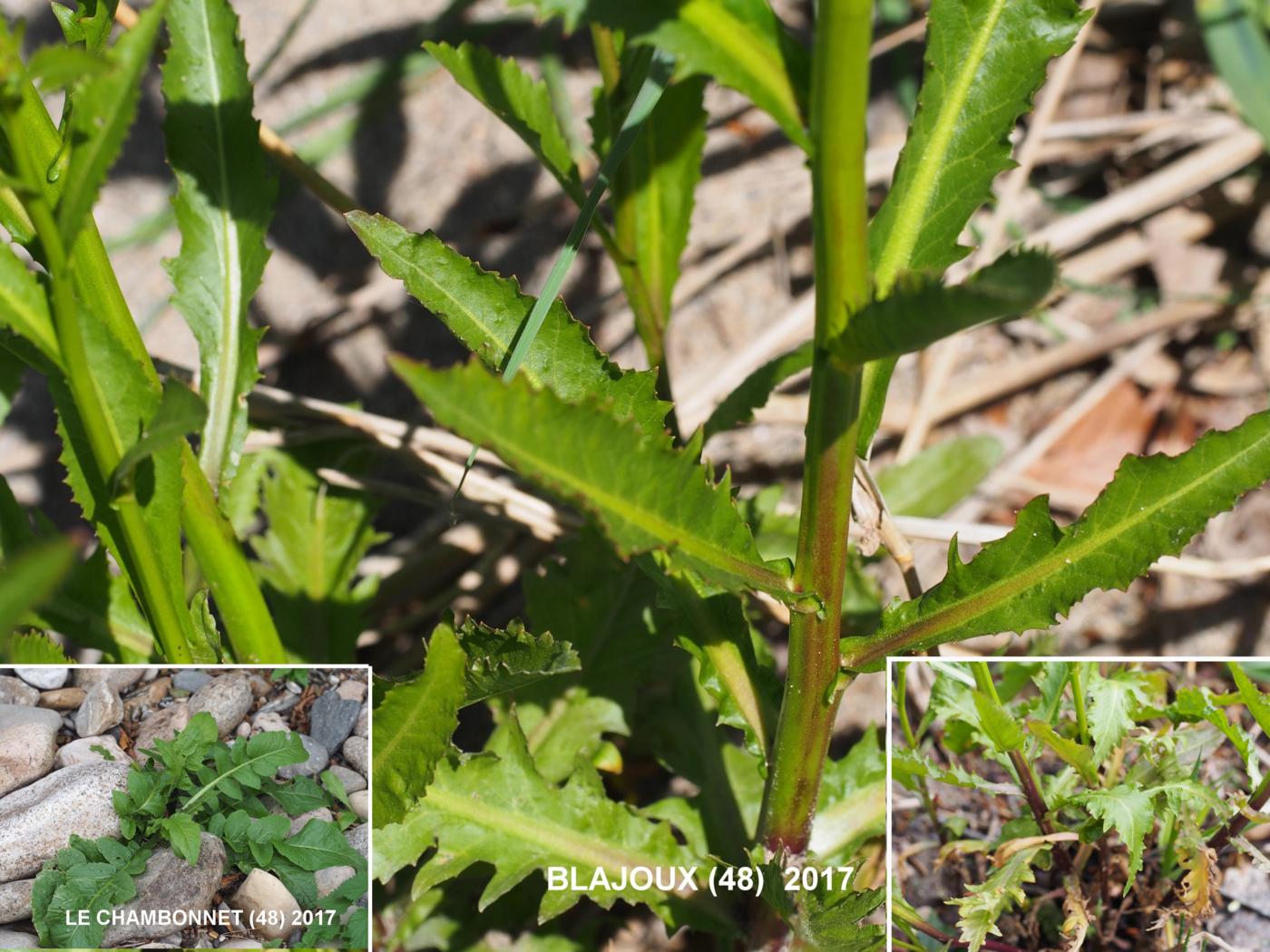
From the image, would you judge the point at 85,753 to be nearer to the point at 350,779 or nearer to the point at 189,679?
the point at 189,679

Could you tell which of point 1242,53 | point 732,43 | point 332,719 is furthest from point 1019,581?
point 1242,53

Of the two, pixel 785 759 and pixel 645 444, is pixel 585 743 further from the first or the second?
pixel 645 444

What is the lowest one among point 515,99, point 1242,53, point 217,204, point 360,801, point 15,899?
point 15,899

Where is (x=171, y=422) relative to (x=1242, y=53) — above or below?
below

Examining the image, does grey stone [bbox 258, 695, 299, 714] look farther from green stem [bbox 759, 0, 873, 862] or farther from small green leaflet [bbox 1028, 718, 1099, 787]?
small green leaflet [bbox 1028, 718, 1099, 787]

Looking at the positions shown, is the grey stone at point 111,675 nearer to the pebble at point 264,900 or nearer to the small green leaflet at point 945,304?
the pebble at point 264,900

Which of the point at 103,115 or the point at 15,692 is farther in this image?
the point at 15,692
